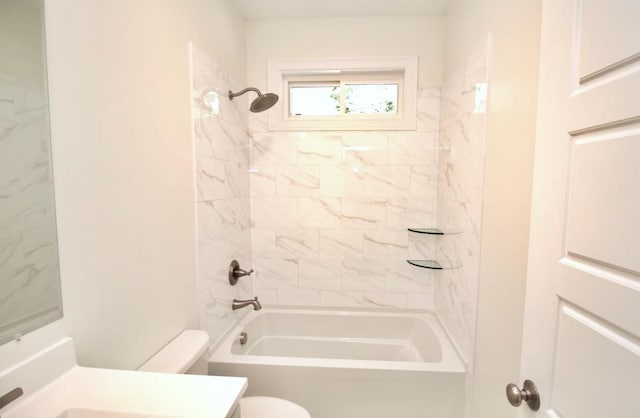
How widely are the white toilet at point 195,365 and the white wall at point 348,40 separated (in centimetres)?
187

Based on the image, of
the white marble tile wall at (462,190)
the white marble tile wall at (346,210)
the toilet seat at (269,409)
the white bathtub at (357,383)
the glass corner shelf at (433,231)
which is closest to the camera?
the toilet seat at (269,409)

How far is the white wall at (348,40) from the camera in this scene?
2211 millimetres

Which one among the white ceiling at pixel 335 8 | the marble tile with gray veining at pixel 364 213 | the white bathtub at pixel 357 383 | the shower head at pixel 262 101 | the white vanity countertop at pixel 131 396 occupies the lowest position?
the white bathtub at pixel 357 383

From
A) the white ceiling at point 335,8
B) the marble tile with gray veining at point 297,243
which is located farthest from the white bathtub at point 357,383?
the white ceiling at point 335,8

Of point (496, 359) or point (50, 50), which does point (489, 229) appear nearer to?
point (496, 359)

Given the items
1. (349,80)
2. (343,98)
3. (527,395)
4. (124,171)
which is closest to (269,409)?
(527,395)

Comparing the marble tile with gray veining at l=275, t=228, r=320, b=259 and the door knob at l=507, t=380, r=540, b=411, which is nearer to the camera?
the door knob at l=507, t=380, r=540, b=411

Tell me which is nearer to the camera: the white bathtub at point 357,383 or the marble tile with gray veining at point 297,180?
the white bathtub at point 357,383

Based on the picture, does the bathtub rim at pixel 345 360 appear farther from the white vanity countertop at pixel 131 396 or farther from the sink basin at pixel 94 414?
the sink basin at pixel 94 414

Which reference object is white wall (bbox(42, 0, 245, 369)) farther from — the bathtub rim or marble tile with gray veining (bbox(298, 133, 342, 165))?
marble tile with gray veining (bbox(298, 133, 342, 165))

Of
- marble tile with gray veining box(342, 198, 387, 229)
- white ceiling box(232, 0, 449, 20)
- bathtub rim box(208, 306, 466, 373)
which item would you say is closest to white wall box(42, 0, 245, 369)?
bathtub rim box(208, 306, 466, 373)

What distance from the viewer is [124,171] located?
1053 millimetres

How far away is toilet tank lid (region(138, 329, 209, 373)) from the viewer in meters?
1.13

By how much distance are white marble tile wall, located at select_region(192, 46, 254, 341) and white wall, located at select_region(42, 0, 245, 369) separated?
0.08 metres
